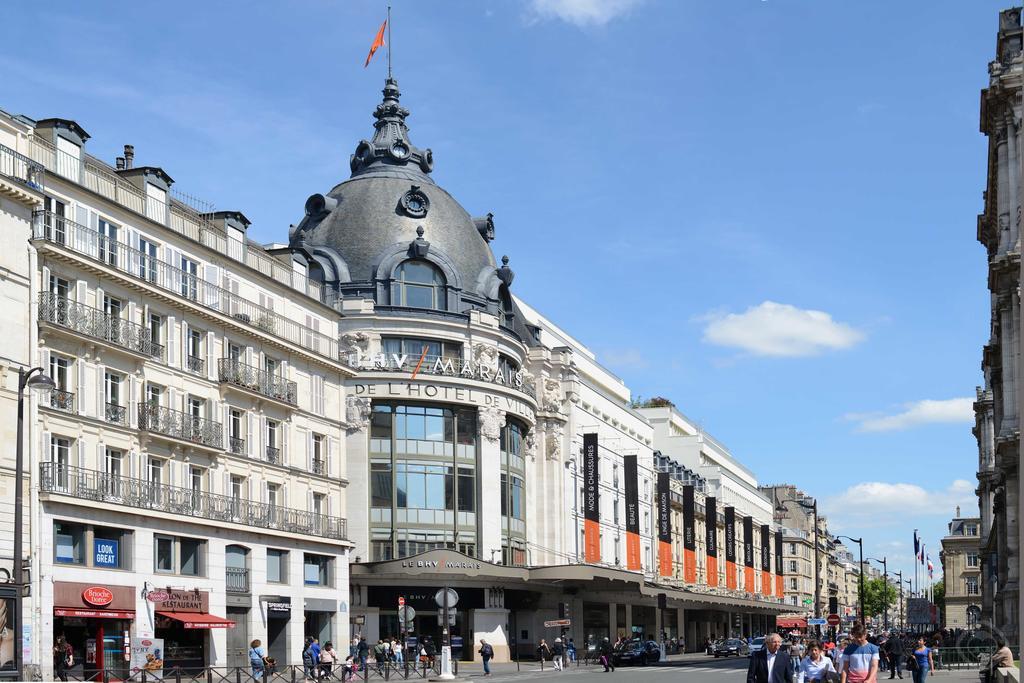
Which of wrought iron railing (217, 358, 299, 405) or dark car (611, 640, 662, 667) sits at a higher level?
wrought iron railing (217, 358, 299, 405)

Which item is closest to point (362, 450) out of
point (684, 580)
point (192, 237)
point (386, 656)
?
point (386, 656)

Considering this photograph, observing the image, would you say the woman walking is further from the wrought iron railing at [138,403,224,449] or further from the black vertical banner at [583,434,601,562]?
the black vertical banner at [583,434,601,562]

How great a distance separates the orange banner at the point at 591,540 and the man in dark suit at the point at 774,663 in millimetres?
60586

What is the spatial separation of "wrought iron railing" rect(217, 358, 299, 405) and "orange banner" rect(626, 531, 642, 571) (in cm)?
4044

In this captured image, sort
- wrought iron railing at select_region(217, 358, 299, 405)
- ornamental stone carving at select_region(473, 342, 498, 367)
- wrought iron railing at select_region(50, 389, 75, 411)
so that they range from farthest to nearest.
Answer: ornamental stone carving at select_region(473, 342, 498, 367)
wrought iron railing at select_region(217, 358, 299, 405)
wrought iron railing at select_region(50, 389, 75, 411)

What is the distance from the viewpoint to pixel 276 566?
53.6 meters

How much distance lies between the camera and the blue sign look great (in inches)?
1679

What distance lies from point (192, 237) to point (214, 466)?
7937 mm

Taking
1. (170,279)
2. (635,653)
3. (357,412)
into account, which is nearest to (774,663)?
(170,279)

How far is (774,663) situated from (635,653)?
167 feet

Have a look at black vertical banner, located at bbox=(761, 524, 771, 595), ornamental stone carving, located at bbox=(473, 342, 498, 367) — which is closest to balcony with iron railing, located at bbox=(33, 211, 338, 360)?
ornamental stone carving, located at bbox=(473, 342, 498, 367)

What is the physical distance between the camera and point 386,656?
5878cm

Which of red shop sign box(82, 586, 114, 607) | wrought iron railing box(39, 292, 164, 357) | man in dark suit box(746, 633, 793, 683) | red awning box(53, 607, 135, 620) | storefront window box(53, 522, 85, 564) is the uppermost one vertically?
wrought iron railing box(39, 292, 164, 357)

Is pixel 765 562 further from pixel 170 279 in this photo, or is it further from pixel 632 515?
pixel 170 279
